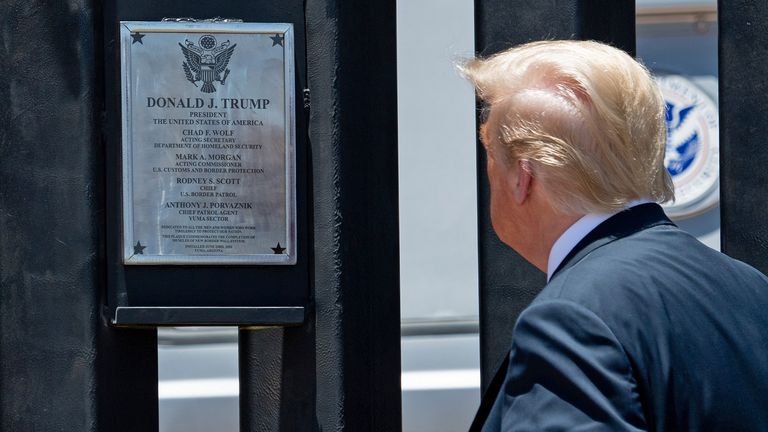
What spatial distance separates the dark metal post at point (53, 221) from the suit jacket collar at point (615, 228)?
1.00m

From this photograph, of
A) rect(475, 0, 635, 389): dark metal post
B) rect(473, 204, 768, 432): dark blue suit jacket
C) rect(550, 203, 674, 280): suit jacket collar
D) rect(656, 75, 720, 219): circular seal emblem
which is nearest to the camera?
rect(473, 204, 768, 432): dark blue suit jacket

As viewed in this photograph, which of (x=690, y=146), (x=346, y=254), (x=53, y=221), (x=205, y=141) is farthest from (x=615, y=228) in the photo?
(x=690, y=146)

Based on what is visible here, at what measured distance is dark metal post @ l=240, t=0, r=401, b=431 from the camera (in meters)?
2.30

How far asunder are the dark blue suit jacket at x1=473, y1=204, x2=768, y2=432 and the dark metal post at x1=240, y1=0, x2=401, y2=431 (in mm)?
732

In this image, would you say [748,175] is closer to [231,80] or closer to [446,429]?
[231,80]

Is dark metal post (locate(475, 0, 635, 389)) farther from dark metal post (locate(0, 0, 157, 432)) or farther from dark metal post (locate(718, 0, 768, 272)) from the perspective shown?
dark metal post (locate(0, 0, 157, 432))

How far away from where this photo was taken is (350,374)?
2.33 metres

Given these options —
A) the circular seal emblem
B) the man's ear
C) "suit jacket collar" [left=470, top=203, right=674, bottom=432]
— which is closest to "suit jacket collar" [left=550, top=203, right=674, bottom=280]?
"suit jacket collar" [left=470, top=203, right=674, bottom=432]

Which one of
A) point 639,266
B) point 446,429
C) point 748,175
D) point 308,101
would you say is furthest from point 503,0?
point 446,429

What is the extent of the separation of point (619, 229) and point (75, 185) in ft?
3.61

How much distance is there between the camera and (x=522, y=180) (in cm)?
174

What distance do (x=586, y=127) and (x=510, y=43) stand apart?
30.0 inches

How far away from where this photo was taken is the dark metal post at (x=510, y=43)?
2.38 meters

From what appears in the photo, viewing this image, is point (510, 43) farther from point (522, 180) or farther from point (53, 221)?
point (53, 221)
